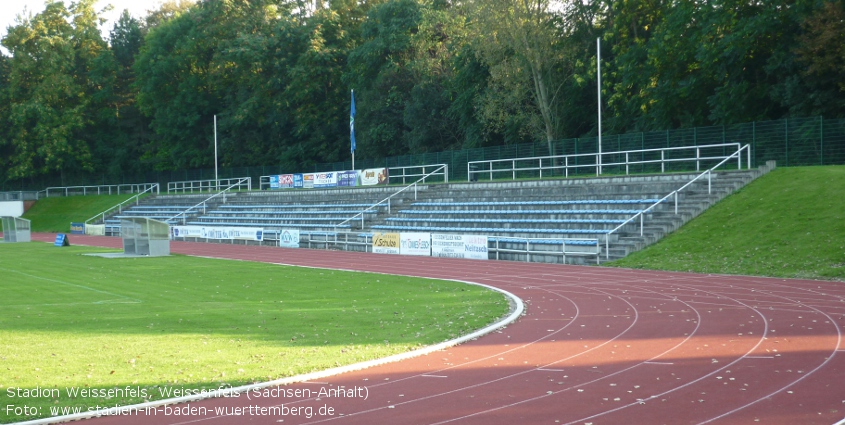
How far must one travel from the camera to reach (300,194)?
52594 mm

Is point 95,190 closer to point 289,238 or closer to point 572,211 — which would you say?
point 289,238

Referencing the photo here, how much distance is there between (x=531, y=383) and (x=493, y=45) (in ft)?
130

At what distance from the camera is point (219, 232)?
46531 millimetres

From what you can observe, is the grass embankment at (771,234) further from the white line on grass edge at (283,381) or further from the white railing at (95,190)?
the white railing at (95,190)

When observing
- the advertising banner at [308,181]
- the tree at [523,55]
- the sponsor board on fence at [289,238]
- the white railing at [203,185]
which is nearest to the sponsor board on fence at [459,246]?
the sponsor board on fence at [289,238]

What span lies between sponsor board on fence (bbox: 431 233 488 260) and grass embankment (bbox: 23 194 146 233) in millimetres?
45364

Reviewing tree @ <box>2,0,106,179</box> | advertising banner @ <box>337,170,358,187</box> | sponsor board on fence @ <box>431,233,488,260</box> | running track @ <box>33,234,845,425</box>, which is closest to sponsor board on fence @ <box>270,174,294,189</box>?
advertising banner @ <box>337,170,358,187</box>

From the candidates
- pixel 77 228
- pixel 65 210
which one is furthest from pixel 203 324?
pixel 65 210

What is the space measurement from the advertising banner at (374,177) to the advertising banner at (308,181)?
5.62 m

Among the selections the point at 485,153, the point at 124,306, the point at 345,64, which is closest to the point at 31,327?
the point at 124,306

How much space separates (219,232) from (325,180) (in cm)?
831

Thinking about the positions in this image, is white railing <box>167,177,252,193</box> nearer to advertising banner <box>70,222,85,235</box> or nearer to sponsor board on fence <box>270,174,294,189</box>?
advertising banner <box>70,222,85,235</box>

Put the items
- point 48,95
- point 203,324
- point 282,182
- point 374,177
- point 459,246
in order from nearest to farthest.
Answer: point 203,324 < point 459,246 < point 374,177 < point 282,182 < point 48,95

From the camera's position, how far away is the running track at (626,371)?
8.13m
